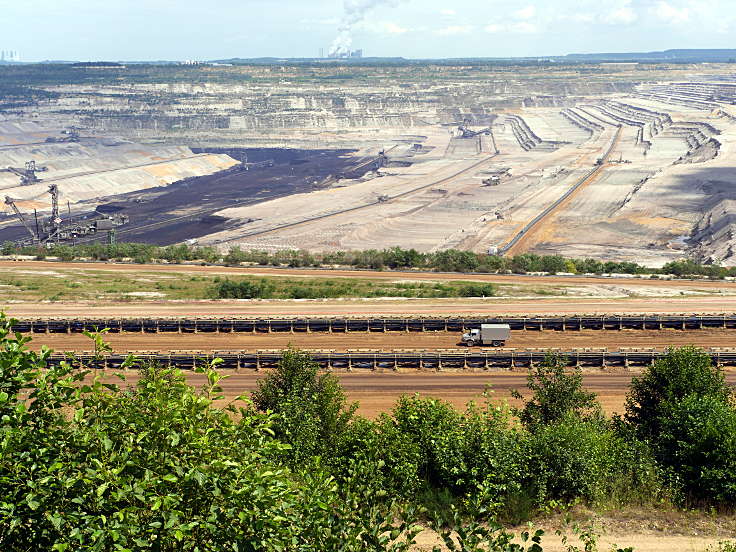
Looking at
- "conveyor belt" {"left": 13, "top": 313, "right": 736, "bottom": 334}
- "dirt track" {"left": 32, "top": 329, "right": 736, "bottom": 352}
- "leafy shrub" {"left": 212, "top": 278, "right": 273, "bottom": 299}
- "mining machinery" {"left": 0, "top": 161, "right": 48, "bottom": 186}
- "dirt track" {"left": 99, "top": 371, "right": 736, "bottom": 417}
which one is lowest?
"dirt track" {"left": 99, "top": 371, "right": 736, "bottom": 417}

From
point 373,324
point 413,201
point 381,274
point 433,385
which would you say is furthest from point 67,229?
point 433,385

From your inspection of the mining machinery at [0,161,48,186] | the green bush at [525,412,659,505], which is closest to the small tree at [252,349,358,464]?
the green bush at [525,412,659,505]

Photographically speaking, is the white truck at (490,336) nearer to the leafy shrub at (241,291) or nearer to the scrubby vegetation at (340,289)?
the scrubby vegetation at (340,289)

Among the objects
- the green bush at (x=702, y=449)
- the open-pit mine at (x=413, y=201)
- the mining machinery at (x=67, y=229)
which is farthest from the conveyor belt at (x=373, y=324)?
the mining machinery at (x=67, y=229)

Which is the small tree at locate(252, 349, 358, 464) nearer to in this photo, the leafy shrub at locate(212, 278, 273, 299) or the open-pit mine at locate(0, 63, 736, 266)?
the leafy shrub at locate(212, 278, 273, 299)

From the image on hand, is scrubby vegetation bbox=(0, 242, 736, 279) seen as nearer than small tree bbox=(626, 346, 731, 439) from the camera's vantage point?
No

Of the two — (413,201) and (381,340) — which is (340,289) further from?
(413,201)
